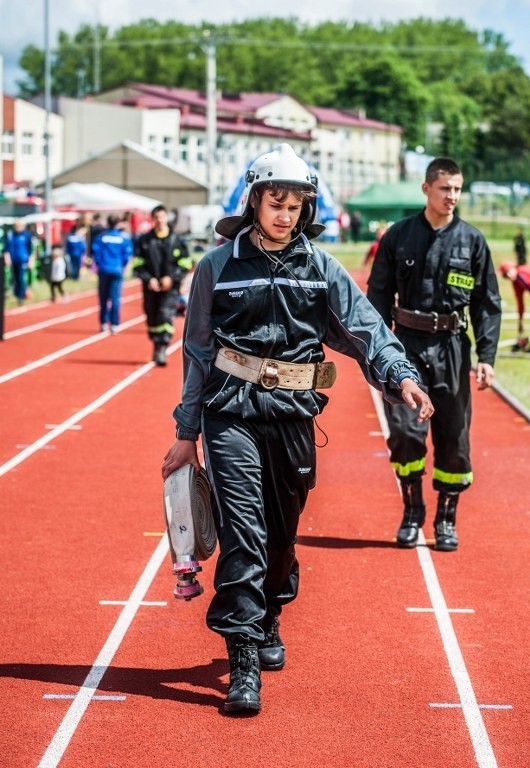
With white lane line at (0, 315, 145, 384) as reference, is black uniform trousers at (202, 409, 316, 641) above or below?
above

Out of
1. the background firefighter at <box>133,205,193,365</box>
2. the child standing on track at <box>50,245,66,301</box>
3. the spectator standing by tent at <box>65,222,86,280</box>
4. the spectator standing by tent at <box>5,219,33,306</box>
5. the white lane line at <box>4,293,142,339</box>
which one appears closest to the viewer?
the background firefighter at <box>133,205,193,365</box>

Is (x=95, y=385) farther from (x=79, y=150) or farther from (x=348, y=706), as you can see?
(x=79, y=150)

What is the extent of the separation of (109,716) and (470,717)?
1332mm

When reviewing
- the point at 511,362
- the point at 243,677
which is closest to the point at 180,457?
the point at 243,677

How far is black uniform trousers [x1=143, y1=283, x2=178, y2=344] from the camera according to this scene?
1841cm

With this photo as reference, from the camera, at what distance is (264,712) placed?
5496mm

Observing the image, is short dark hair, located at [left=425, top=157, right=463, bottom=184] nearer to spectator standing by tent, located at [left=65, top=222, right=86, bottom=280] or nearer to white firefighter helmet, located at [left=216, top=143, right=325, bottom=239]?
white firefighter helmet, located at [left=216, top=143, right=325, bottom=239]

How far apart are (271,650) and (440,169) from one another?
10.4ft

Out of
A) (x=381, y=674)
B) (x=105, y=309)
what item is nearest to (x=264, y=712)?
(x=381, y=674)

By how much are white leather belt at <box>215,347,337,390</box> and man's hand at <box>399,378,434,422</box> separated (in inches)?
14.3

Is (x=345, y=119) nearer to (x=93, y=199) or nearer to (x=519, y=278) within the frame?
(x=93, y=199)

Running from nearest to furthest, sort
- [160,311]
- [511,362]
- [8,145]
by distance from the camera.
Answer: [160,311], [511,362], [8,145]

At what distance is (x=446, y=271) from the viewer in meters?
8.12

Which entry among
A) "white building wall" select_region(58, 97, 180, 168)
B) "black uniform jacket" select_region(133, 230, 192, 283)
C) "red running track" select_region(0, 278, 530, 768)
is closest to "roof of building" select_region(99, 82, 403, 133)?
"white building wall" select_region(58, 97, 180, 168)
